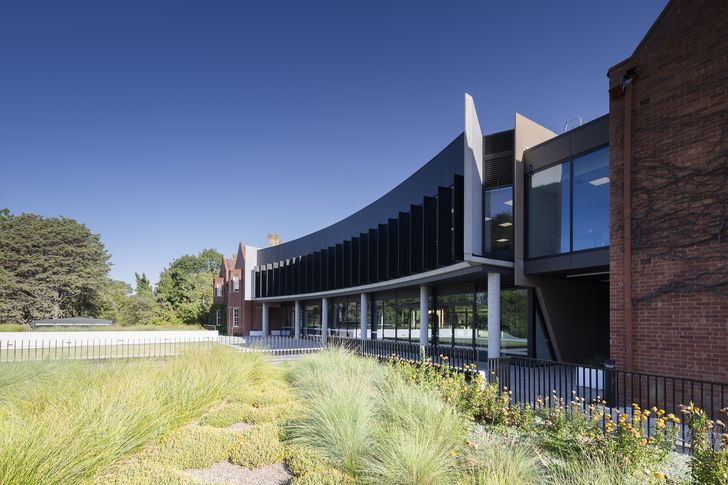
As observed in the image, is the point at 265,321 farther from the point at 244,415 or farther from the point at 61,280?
the point at 244,415

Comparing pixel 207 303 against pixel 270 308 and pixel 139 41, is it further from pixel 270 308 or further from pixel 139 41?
→ pixel 139 41

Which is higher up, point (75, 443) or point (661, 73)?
point (661, 73)

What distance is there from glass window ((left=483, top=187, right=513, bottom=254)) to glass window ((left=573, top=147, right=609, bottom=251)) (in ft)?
7.92

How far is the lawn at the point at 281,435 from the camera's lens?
4270 millimetres

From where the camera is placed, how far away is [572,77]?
1345 centimetres

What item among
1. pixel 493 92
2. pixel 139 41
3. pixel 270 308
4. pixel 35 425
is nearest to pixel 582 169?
pixel 493 92

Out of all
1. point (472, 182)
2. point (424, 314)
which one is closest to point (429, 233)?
point (472, 182)

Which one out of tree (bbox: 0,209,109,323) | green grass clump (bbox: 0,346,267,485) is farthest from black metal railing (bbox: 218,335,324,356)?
tree (bbox: 0,209,109,323)

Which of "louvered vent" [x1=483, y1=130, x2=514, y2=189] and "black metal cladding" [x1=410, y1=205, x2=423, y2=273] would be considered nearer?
"louvered vent" [x1=483, y1=130, x2=514, y2=189]

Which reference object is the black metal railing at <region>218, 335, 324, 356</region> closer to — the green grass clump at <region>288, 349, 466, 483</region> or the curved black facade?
the curved black facade

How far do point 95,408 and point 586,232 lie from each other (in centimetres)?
1227

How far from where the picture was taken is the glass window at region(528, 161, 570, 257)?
13.0 meters

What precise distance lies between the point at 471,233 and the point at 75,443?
12.6 m

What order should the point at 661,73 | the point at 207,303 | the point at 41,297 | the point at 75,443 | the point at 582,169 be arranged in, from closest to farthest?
1. the point at 75,443
2. the point at 661,73
3. the point at 582,169
4. the point at 41,297
5. the point at 207,303
